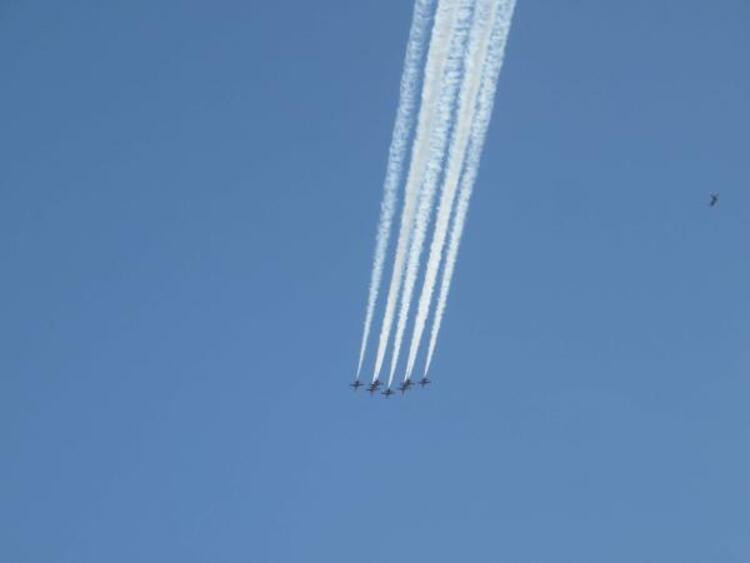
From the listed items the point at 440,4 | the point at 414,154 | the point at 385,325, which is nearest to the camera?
the point at 440,4

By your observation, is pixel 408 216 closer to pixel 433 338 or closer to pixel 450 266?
pixel 450 266

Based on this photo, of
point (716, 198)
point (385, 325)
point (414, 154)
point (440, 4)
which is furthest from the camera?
point (716, 198)

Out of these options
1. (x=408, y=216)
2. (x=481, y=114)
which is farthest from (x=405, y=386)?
(x=481, y=114)

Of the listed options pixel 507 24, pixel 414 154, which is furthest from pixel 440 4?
pixel 414 154

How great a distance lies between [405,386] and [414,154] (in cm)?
1364

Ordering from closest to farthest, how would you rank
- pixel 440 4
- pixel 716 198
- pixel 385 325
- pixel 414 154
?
pixel 440 4 → pixel 414 154 → pixel 385 325 → pixel 716 198

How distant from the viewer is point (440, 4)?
3812 cm

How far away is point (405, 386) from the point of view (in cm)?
5225

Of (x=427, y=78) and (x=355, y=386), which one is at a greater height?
(x=427, y=78)

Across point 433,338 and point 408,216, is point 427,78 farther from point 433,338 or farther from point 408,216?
point 433,338

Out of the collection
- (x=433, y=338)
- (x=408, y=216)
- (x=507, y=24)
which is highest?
(x=507, y=24)

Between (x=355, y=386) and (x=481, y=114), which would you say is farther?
(x=355, y=386)

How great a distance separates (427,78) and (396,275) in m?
6.82

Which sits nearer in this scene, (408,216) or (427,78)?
(427,78)
